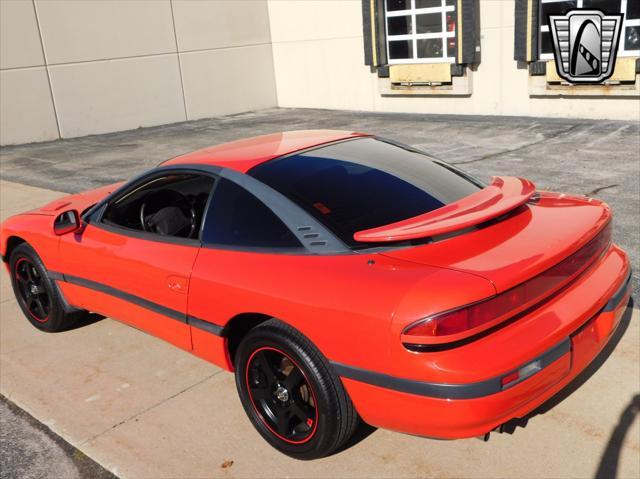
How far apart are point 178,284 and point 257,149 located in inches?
35.9

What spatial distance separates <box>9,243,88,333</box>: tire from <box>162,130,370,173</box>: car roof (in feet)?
4.68

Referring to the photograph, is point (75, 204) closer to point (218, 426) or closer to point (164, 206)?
point (164, 206)

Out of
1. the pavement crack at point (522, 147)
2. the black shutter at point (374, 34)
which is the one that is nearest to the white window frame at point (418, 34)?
the black shutter at point (374, 34)

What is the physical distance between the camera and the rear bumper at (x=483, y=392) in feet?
8.45

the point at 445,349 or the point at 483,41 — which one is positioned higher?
the point at 483,41

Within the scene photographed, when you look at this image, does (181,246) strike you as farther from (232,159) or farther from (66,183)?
(66,183)

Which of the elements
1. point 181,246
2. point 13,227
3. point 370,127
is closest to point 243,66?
point 370,127

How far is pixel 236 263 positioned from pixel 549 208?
5.52ft

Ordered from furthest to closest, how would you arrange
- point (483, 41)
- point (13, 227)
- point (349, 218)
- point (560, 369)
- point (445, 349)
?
point (483, 41), point (13, 227), point (349, 218), point (560, 369), point (445, 349)

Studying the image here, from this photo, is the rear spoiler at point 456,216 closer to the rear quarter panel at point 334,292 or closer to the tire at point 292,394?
the rear quarter panel at point 334,292

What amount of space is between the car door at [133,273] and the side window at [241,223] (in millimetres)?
173

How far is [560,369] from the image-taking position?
2.81 metres

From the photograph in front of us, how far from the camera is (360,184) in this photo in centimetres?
338

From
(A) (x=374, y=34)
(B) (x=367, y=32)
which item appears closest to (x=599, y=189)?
(A) (x=374, y=34)
